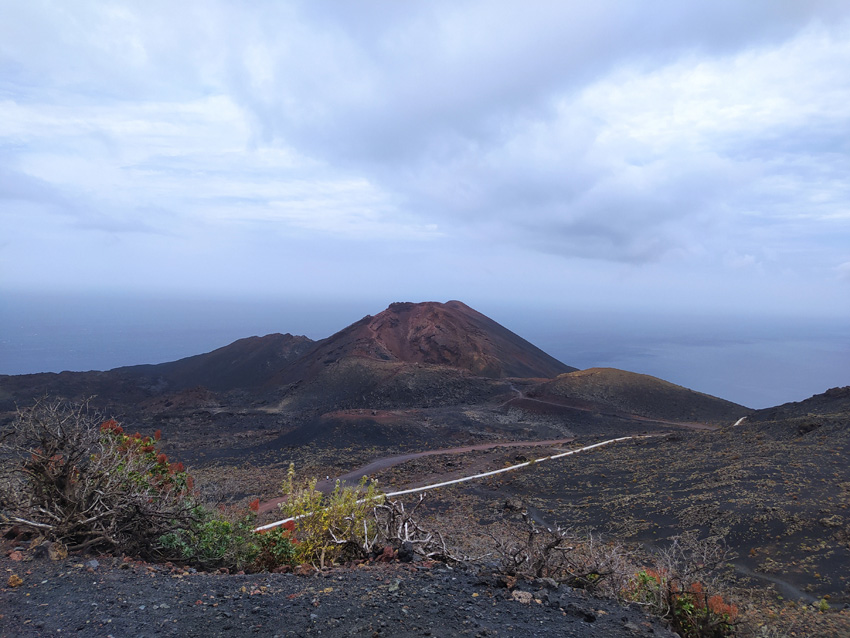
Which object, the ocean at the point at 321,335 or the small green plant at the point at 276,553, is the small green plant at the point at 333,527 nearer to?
the small green plant at the point at 276,553

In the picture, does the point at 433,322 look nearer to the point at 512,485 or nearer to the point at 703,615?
the point at 512,485

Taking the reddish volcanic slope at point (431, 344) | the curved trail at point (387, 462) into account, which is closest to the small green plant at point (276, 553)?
the curved trail at point (387, 462)

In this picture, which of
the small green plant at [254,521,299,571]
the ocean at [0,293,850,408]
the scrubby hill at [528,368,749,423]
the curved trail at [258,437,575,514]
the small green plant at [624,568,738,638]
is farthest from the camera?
the ocean at [0,293,850,408]

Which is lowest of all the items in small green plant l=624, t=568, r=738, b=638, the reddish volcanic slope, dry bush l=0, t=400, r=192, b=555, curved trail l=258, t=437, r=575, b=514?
curved trail l=258, t=437, r=575, b=514

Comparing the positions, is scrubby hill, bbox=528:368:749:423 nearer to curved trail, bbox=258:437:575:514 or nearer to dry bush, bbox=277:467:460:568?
curved trail, bbox=258:437:575:514

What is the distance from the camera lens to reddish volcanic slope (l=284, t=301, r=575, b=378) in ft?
131

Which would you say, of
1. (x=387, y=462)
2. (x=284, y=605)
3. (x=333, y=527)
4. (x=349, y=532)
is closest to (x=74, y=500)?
(x=284, y=605)

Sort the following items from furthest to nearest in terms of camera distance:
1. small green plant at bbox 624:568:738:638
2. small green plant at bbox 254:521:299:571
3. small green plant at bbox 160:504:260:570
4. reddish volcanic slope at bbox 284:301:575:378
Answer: reddish volcanic slope at bbox 284:301:575:378 → small green plant at bbox 254:521:299:571 → small green plant at bbox 160:504:260:570 → small green plant at bbox 624:568:738:638

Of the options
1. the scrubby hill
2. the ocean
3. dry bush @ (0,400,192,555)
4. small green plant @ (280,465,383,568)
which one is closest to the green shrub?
dry bush @ (0,400,192,555)

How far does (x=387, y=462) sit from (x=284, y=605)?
15446mm

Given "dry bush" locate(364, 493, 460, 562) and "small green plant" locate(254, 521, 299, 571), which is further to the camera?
"small green plant" locate(254, 521, 299, 571)

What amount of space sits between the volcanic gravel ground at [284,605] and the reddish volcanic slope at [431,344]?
33.0 metres

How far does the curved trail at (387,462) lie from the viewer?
A: 550 inches

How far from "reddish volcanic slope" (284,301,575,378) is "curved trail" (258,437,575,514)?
53.5 feet
